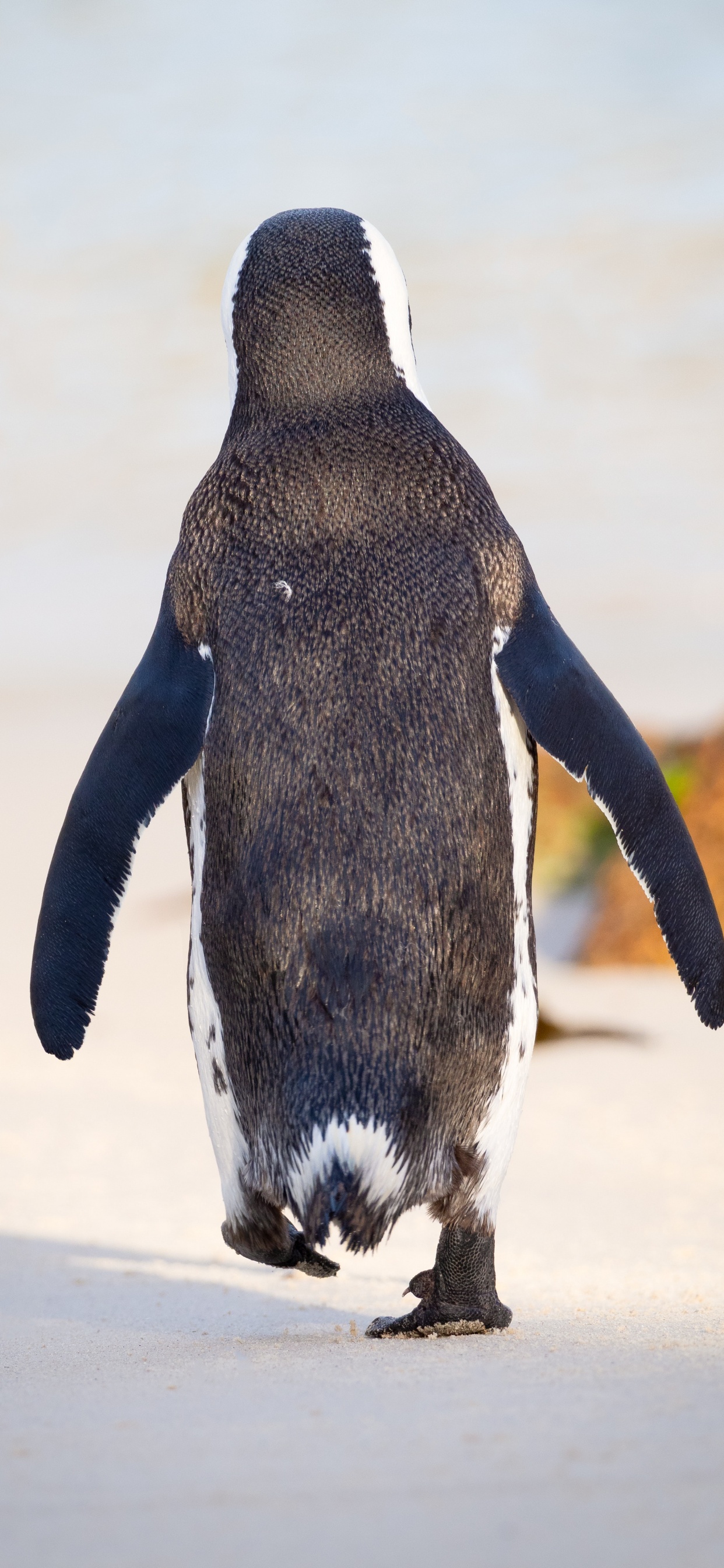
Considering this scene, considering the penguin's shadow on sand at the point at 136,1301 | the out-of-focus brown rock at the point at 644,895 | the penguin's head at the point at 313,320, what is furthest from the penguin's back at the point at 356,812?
the out-of-focus brown rock at the point at 644,895

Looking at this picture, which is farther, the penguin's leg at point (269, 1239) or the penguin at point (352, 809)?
the penguin's leg at point (269, 1239)

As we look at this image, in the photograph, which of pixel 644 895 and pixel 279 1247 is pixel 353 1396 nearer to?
pixel 279 1247

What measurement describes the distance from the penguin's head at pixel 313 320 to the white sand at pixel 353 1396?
1751 mm

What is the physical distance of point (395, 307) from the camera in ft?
9.71

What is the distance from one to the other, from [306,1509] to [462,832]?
1250 millimetres

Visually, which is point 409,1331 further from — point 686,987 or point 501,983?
point 686,987

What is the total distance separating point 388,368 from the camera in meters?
2.89

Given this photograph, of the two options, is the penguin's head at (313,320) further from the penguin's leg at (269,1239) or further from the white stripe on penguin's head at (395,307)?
the penguin's leg at (269,1239)

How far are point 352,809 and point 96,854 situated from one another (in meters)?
0.57

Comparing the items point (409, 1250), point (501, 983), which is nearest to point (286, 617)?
point (501, 983)

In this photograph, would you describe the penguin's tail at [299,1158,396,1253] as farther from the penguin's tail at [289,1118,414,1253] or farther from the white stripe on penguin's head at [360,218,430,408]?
the white stripe on penguin's head at [360,218,430,408]

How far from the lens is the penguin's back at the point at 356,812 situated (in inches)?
95.3

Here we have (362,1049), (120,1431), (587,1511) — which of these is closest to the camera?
(587,1511)

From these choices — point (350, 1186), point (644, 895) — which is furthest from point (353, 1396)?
point (644, 895)
